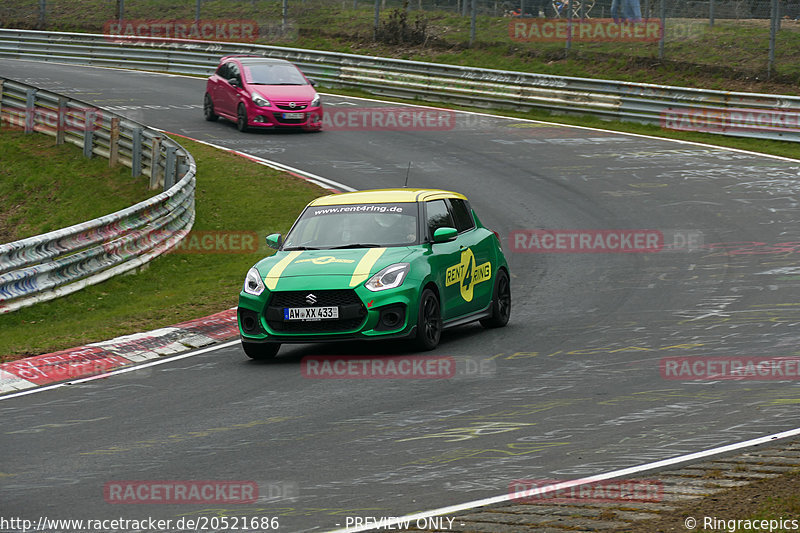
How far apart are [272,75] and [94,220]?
15093 millimetres

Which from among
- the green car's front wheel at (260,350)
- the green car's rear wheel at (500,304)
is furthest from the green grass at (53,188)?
the green car's front wheel at (260,350)

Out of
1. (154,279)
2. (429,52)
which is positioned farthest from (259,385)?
(429,52)

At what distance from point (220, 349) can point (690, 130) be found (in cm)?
2008

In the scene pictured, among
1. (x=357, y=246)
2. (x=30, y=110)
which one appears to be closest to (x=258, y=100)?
(x=30, y=110)

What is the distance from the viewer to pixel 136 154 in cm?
2319

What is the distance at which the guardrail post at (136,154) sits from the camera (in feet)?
75.2

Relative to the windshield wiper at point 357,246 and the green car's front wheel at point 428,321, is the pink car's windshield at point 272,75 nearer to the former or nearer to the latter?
the windshield wiper at point 357,246

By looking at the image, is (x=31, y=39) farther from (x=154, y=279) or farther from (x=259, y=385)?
(x=259, y=385)

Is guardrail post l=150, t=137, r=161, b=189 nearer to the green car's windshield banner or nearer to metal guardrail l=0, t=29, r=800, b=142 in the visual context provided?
the green car's windshield banner

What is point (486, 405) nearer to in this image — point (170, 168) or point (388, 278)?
point (388, 278)

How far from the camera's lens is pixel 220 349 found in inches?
494

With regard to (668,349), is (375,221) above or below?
above

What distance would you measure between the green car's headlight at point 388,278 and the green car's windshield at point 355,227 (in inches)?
28.5

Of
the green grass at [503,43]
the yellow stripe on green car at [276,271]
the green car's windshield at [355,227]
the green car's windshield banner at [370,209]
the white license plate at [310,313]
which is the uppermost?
the green grass at [503,43]
